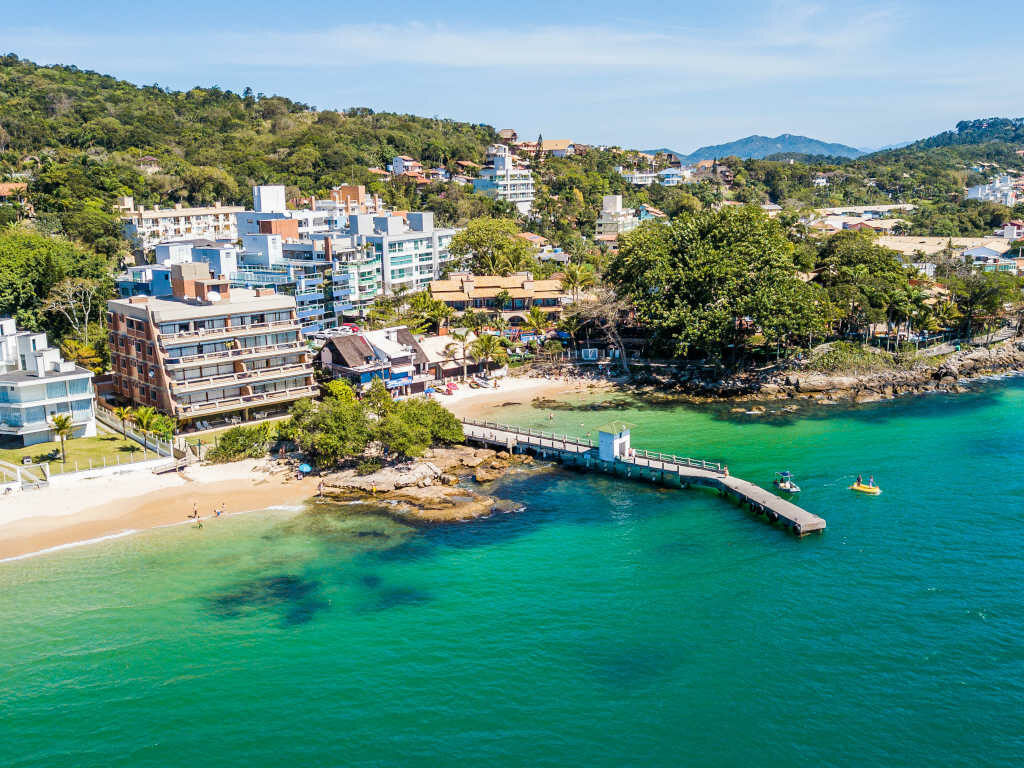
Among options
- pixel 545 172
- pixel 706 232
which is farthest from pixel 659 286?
pixel 545 172

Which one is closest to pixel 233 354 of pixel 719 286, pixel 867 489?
pixel 719 286

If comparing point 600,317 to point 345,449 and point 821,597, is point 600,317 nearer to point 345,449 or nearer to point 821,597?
point 345,449

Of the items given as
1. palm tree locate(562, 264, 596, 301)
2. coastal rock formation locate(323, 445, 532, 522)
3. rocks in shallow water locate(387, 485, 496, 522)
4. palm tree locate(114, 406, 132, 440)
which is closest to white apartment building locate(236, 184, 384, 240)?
palm tree locate(562, 264, 596, 301)

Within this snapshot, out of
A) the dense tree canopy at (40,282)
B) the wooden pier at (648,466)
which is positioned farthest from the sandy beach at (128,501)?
the dense tree canopy at (40,282)

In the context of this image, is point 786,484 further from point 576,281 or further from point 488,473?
point 576,281

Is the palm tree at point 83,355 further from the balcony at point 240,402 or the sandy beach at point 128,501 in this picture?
the sandy beach at point 128,501

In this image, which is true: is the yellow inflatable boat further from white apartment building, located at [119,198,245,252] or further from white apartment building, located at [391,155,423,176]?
white apartment building, located at [391,155,423,176]
